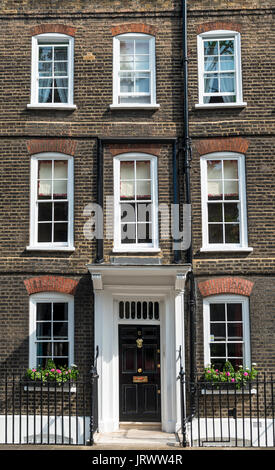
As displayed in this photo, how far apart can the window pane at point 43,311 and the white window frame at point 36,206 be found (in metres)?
1.25

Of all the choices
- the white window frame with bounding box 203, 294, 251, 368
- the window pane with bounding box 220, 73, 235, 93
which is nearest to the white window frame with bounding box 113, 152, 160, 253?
the white window frame with bounding box 203, 294, 251, 368

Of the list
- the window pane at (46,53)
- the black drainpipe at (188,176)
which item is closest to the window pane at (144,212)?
the black drainpipe at (188,176)

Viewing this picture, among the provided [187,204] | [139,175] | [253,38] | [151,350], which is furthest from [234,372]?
[253,38]

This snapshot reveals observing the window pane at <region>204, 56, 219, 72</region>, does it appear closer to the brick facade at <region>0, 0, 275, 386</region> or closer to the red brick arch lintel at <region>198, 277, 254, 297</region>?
the brick facade at <region>0, 0, 275, 386</region>

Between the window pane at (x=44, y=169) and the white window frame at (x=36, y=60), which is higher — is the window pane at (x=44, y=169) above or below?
below

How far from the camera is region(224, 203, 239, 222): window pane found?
12250 millimetres

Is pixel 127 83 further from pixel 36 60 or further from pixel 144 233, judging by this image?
pixel 144 233

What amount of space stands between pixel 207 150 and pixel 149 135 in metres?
1.33

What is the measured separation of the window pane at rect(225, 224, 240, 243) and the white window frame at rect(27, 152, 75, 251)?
3.39 metres

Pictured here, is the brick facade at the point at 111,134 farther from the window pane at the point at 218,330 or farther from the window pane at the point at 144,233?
the window pane at the point at 144,233

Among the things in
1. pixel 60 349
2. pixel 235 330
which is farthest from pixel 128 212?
pixel 235 330

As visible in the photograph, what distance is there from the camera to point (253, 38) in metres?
12.6

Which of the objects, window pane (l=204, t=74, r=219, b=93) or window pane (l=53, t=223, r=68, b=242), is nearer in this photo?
window pane (l=53, t=223, r=68, b=242)

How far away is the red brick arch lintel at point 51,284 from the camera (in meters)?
11.9
